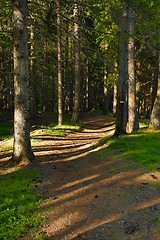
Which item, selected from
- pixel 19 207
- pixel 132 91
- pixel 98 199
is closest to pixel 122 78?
pixel 132 91

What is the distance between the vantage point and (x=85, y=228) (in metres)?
5.94

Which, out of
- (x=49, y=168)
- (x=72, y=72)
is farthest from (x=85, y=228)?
(x=72, y=72)

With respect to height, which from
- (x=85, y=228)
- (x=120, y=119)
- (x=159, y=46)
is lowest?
(x=85, y=228)

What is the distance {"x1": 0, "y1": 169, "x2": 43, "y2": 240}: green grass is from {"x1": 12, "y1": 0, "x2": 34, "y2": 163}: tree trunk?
54.6 inches

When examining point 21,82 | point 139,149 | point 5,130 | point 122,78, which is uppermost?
point 122,78

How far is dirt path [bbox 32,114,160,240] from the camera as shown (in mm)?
5777

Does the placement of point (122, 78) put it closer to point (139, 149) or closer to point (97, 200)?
point (139, 149)

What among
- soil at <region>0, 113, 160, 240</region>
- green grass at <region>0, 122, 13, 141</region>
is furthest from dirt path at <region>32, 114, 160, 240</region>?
green grass at <region>0, 122, 13, 141</region>

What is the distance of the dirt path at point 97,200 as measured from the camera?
5777mm

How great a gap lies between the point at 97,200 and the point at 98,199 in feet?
0.20

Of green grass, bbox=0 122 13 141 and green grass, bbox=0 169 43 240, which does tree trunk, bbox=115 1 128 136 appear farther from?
green grass, bbox=0 122 13 141

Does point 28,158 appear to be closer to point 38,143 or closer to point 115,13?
point 38,143

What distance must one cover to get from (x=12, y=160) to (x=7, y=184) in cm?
225

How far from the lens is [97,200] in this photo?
7176 mm
